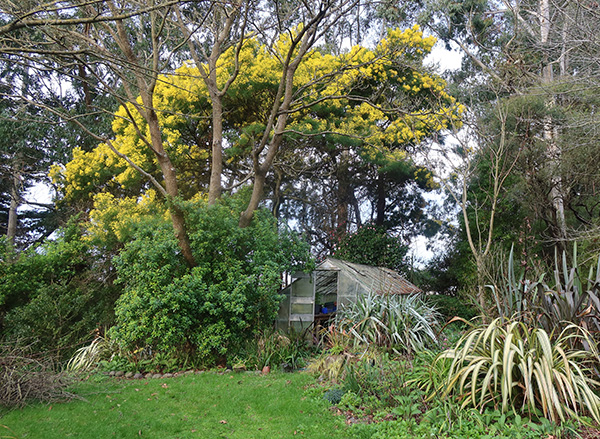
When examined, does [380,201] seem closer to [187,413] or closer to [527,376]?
[187,413]

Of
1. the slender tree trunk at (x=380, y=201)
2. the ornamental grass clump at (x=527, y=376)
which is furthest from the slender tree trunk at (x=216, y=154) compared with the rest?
the slender tree trunk at (x=380, y=201)

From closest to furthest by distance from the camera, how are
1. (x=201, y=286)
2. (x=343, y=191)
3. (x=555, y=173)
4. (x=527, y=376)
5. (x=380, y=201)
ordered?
(x=527, y=376) → (x=201, y=286) → (x=555, y=173) → (x=343, y=191) → (x=380, y=201)

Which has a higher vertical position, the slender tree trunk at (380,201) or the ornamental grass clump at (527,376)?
the slender tree trunk at (380,201)

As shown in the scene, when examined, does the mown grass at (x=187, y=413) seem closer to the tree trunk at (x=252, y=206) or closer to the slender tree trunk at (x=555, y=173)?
the tree trunk at (x=252, y=206)

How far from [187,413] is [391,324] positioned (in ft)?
10.1

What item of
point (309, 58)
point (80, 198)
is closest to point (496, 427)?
point (309, 58)

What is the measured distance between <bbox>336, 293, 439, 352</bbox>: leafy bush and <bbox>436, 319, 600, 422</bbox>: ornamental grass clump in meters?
1.75

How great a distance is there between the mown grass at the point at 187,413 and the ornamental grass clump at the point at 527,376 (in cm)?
136

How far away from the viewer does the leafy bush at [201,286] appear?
736cm

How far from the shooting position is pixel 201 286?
295 inches

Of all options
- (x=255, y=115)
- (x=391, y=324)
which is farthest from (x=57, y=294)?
(x=255, y=115)

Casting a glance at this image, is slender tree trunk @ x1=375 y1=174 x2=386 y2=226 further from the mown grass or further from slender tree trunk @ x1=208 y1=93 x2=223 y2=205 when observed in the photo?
the mown grass

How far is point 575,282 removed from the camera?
4.80m

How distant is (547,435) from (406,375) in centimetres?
172
